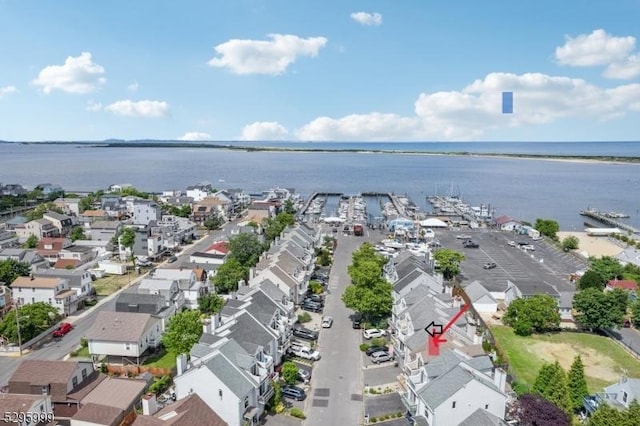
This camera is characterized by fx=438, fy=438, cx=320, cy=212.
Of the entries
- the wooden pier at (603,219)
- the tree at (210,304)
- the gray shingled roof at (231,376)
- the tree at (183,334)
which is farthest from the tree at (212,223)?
the wooden pier at (603,219)

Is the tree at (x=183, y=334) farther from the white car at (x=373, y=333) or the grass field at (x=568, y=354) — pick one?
the grass field at (x=568, y=354)

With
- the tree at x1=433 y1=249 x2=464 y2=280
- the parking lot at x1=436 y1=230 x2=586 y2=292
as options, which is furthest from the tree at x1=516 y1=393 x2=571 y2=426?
the tree at x1=433 y1=249 x2=464 y2=280

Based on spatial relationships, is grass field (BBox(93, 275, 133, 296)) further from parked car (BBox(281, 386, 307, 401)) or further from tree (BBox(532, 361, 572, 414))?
tree (BBox(532, 361, 572, 414))

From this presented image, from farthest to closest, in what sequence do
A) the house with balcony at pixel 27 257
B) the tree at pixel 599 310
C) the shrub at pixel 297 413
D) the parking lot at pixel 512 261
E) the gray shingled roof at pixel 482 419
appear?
the parking lot at pixel 512 261 < the house with balcony at pixel 27 257 < the tree at pixel 599 310 < the shrub at pixel 297 413 < the gray shingled roof at pixel 482 419

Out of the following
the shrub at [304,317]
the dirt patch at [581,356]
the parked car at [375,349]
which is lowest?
the dirt patch at [581,356]

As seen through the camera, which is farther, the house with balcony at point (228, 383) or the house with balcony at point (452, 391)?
the house with balcony at point (228, 383)

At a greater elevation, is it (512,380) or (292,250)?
(292,250)

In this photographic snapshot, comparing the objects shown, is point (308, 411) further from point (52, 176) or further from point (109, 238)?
point (52, 176)

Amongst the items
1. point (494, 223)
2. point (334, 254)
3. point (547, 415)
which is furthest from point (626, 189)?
point (547, 415)
